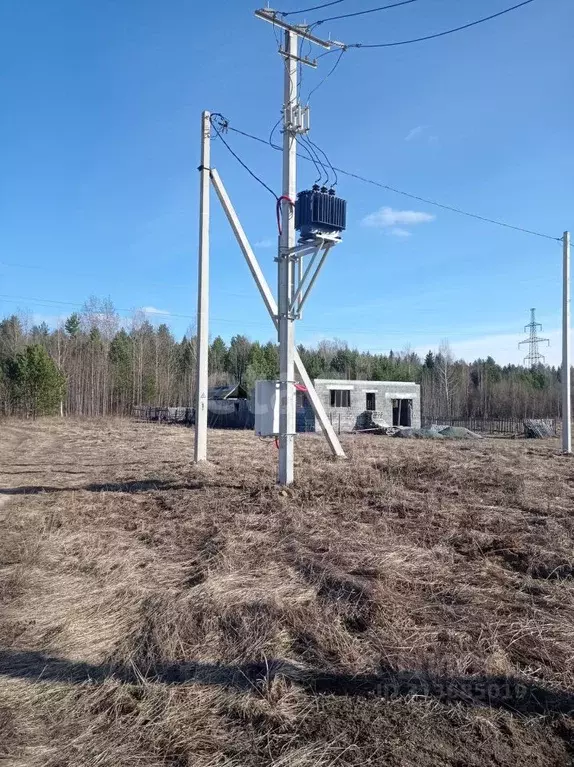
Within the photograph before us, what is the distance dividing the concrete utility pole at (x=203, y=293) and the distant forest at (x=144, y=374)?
89.1 feet

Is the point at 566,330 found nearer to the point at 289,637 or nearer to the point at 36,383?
the point at 289,637

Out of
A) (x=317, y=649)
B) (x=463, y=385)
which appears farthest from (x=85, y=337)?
(x=317, y=649)

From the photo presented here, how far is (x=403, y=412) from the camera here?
42625 millimetres

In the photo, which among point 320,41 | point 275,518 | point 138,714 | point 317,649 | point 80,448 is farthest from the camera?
point 80,448

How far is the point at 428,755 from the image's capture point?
2.51m

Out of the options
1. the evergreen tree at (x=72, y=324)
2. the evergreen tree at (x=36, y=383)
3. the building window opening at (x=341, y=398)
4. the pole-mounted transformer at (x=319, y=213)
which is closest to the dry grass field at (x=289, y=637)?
the pole-mounted transformer at (x=319, y=213)

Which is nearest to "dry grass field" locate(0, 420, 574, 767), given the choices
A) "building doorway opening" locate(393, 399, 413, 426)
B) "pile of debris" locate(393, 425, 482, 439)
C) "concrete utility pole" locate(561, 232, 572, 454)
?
"concrete utility pole" locate(561, 232, 572, 454)

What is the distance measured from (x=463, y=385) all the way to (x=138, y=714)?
259 ft

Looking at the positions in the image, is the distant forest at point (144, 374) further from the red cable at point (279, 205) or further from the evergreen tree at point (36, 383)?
the red cable at point (279, 205)

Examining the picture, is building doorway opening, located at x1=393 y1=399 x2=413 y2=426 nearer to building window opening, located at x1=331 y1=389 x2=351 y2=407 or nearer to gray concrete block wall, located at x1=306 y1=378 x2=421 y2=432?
gray concrete block wall, located at x1=306 y1=378 x2=421 y2=432

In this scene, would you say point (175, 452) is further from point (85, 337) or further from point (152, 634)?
point (85, 337)

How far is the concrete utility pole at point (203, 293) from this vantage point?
42.6 ft

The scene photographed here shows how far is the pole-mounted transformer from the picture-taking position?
337 inches

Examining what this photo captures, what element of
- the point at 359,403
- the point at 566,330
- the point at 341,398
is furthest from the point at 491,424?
the point at 566,330
